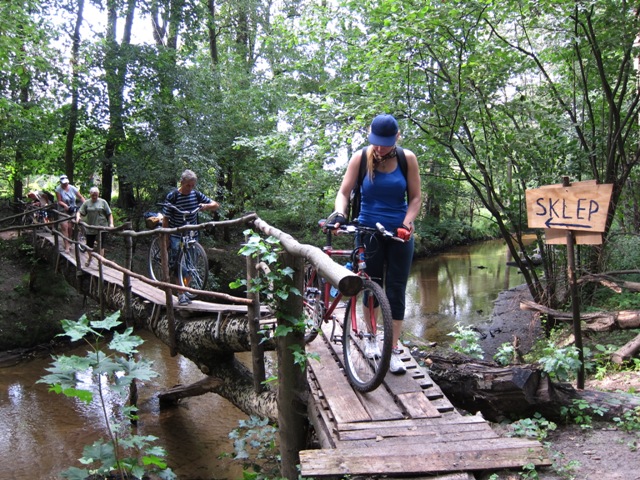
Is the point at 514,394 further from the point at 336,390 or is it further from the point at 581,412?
the point at 336,390

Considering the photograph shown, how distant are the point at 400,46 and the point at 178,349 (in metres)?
5.06

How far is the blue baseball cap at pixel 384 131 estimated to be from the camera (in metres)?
3.35

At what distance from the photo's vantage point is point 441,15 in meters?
6.56

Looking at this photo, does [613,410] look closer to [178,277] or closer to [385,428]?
[385,428]

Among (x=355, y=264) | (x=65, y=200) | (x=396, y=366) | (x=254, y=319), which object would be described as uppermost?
(x=65, y=200)

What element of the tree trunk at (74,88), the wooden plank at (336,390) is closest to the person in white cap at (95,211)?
the tree trunk at (74,88)

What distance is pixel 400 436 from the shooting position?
2693 mm

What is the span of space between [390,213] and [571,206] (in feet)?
6.10

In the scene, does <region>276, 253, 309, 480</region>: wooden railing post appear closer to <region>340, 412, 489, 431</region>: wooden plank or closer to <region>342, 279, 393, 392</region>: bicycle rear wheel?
<region>342, 279, 393, 392</region>: bicycle rear wheel

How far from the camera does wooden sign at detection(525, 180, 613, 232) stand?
160 inches

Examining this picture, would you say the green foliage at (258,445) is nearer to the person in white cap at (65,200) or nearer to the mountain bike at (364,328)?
the mountain bike at (364,328)

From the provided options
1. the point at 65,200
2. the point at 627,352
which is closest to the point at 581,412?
the point at 627,352

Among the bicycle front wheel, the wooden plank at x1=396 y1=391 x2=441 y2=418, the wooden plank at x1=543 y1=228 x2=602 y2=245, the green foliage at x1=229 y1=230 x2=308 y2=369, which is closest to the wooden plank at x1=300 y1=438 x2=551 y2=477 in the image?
the wooden plank at x1=396 y1=391 x2=441 y2=418

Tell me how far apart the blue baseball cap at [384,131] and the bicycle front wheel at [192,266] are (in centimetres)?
350
